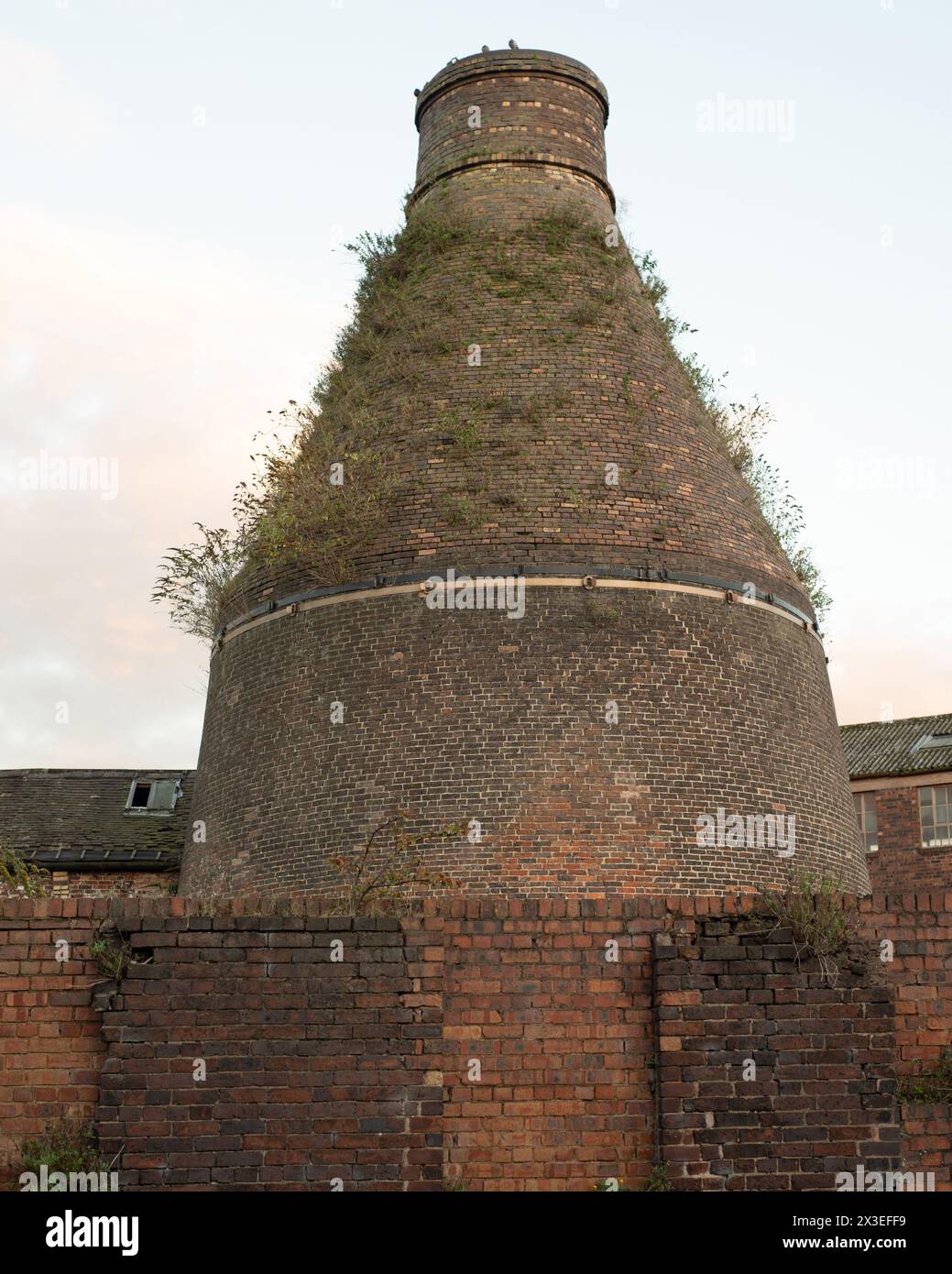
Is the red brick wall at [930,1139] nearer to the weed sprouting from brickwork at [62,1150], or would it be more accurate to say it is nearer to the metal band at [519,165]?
the weed sprouting from brickwork at [62,1150]

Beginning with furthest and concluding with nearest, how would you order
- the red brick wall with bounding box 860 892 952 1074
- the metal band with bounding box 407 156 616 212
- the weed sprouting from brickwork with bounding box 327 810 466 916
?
1. the metal band with bounding box 407 156 616 212
2. the weed sprouting from brickwork with bounding box 327 810 466 916
3. the red brick wall with bounding box 860 892 952 1074

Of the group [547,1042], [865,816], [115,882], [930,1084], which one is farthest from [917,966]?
[865,816]

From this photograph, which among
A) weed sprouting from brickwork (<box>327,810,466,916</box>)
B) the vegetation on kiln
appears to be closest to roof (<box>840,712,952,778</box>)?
the vegetation on kiln

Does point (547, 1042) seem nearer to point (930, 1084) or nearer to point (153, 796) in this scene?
point (930, 1084)

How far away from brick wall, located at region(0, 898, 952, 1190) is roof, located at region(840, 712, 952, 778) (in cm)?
1961

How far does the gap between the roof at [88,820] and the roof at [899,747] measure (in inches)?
555

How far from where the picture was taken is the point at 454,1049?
29.6 ft

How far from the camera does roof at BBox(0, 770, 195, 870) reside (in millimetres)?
19203

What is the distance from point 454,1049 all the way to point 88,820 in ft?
41.6

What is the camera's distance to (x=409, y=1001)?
8938mm

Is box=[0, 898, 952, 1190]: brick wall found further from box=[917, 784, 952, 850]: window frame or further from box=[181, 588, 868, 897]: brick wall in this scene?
box=[917, 784, 952, 850]: window frame

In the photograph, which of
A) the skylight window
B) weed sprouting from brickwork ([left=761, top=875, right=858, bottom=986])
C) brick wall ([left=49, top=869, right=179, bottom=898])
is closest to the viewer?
weed sprouting from brickwork ([left=761, top=875, right=858, bottom=986])
